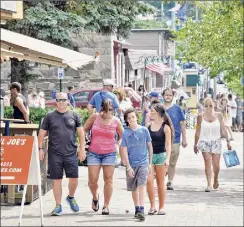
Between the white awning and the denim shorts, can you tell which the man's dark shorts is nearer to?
the denim shorts

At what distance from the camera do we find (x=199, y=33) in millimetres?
28750

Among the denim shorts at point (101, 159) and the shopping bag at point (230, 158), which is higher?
the denim shorts at point (101, 159)

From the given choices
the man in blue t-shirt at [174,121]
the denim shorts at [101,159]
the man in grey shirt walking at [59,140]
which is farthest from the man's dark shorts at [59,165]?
the man in blue t-shirt at [174,121]

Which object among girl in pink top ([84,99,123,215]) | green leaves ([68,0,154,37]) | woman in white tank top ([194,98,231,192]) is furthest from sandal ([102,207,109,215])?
green leaves ([68,0,154,37])

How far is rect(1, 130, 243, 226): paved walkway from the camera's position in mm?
12648

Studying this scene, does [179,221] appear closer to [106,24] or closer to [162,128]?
[162,128]

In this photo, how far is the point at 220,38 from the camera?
23.9m

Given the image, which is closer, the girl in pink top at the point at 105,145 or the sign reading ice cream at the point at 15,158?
the sign reading ice cream at the point at 15,158

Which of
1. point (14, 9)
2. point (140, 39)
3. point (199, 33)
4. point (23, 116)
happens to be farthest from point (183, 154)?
point (140, 39)

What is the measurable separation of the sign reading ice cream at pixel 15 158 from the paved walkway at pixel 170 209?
59 cm

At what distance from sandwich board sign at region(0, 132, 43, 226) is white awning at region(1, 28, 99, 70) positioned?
1.09m

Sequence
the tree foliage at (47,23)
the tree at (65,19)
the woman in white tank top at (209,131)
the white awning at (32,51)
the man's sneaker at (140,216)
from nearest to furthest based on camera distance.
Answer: the man's sneaker at (140,216)
the white awning at (32,51)
the woman in white tank top at (209,131)
the tree foliage at (47,23)
the tree at (65,19)

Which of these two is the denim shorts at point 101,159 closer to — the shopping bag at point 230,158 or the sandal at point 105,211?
the sandal at point 105,211

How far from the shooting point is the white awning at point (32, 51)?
13.0 meters
